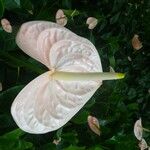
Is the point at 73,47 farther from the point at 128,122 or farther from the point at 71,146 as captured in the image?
the point at 128,122

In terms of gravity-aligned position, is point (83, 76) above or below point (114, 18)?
above

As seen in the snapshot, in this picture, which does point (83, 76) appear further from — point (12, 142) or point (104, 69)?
point (104, 69)

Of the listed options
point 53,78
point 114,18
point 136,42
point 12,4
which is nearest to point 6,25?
point 12,4

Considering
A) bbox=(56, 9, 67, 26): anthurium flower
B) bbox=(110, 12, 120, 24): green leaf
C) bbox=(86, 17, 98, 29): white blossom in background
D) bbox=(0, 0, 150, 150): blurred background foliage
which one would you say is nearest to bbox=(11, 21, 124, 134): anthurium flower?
bbox=(0, 0, 150, 150): blurred background foliage

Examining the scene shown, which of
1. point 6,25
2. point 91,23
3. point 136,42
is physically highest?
point 6,25

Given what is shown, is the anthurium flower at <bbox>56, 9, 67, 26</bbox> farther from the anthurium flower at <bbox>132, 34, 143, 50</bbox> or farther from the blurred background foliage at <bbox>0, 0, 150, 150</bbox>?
the anthurium flower at <bbox>132, 34, 143, 50</bbox>

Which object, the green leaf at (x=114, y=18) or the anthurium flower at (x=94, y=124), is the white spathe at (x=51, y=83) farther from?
the green leaf at (x=114, y=18)

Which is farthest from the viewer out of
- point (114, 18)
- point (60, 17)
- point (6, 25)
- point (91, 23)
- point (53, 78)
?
point (114, 18)

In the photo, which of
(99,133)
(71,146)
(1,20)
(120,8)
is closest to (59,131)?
(71,146)
